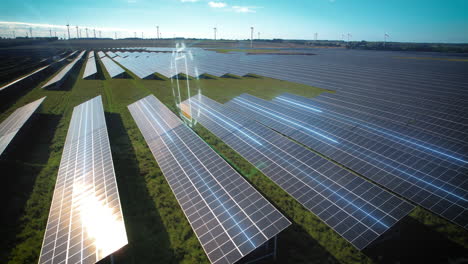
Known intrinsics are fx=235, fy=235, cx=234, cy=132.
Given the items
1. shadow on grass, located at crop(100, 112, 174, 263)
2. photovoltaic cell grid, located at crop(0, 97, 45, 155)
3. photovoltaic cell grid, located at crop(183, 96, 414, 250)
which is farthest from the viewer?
photovoltaic cell grid, located at crop(0, 97, 45, 155)

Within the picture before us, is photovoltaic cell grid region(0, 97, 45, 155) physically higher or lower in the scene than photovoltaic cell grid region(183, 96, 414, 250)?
higher

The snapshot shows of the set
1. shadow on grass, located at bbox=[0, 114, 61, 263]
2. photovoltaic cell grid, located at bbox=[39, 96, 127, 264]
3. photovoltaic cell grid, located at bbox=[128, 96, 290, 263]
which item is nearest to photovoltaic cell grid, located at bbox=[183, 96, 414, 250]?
photovoltaic cell grid, located at bbox=[128, 96, 290, 263]

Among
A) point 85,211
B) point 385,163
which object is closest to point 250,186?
point 85,211

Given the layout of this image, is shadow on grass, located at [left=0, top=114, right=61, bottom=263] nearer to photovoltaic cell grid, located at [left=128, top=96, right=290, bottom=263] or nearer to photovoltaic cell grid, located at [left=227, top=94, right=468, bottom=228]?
photovoltaic cell grid, located at [left=128, top=96, right=290, bottom=263]

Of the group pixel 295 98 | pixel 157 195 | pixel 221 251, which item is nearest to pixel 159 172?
pixel 157 195

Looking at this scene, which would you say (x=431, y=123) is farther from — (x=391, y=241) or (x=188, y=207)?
(x=188, y=207)

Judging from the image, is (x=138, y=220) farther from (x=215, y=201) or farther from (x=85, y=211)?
(x=215, y=201)
